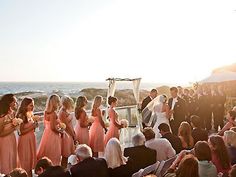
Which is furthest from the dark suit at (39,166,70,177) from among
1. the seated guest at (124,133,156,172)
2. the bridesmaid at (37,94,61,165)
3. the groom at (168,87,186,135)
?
the groom at (168,87,186,135)

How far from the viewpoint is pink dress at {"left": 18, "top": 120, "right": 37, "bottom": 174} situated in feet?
21.3

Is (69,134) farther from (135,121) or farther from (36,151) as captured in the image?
(135,121)

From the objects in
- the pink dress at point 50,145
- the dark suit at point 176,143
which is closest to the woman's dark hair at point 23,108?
the pink dress at point 50,145

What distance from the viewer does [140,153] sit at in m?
5.54

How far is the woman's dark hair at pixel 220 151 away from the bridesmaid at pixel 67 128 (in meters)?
2.88

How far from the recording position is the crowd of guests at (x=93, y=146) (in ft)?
15.5

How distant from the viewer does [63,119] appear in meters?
7.32

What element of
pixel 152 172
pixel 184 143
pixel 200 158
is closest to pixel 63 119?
pixel 184 143

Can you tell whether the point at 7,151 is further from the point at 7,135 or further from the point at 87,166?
the point at 87,166

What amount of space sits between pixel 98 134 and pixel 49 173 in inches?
163

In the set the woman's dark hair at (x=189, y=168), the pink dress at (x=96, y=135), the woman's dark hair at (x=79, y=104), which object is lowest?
the pink dress at (x=96, y=135)

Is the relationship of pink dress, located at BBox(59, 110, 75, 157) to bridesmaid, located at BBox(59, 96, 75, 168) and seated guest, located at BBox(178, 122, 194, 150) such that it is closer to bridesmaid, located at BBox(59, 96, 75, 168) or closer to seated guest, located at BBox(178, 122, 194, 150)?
bridesmaid, located at BBox(59, 96, 75, 168)

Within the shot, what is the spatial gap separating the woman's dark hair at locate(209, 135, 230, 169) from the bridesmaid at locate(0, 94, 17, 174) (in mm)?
2788

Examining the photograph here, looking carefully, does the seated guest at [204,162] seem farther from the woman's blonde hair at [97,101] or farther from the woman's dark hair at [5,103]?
the woman's blonde hair at [97,101]
